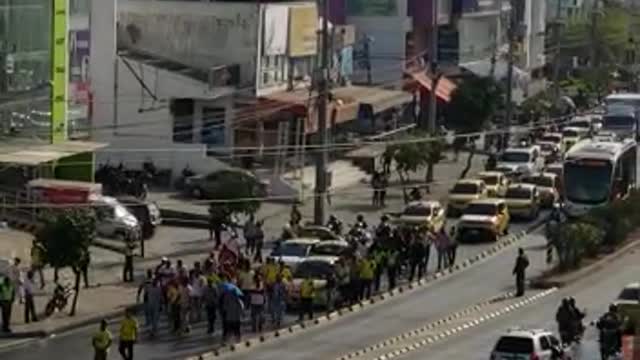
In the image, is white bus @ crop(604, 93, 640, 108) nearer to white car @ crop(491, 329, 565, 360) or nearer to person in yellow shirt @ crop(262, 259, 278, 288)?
person in yellow shirt @ crop(262, 259, 278, 288)

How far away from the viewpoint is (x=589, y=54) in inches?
5492

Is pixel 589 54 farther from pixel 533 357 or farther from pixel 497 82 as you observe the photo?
pixel 533 357

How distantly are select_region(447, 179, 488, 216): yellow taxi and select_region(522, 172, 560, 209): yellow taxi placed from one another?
2780 millimetres

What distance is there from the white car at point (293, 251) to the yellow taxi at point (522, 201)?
53.4 ft

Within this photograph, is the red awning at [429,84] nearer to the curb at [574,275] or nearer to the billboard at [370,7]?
the billboard at [370,7]

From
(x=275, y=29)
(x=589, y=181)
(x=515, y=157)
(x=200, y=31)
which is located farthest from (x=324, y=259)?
(x=515, y=157)

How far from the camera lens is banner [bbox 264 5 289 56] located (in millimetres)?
74688

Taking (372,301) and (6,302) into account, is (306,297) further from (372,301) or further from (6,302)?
(6,302)

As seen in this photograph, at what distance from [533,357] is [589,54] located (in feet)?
350

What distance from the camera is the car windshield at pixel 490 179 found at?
226ft

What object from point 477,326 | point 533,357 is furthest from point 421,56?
point 533,357

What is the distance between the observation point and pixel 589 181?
216 feet

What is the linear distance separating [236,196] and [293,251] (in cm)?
752

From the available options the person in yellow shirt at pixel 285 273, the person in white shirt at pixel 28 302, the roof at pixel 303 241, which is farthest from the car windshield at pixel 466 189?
the person in white shirt at pixel 28 302
